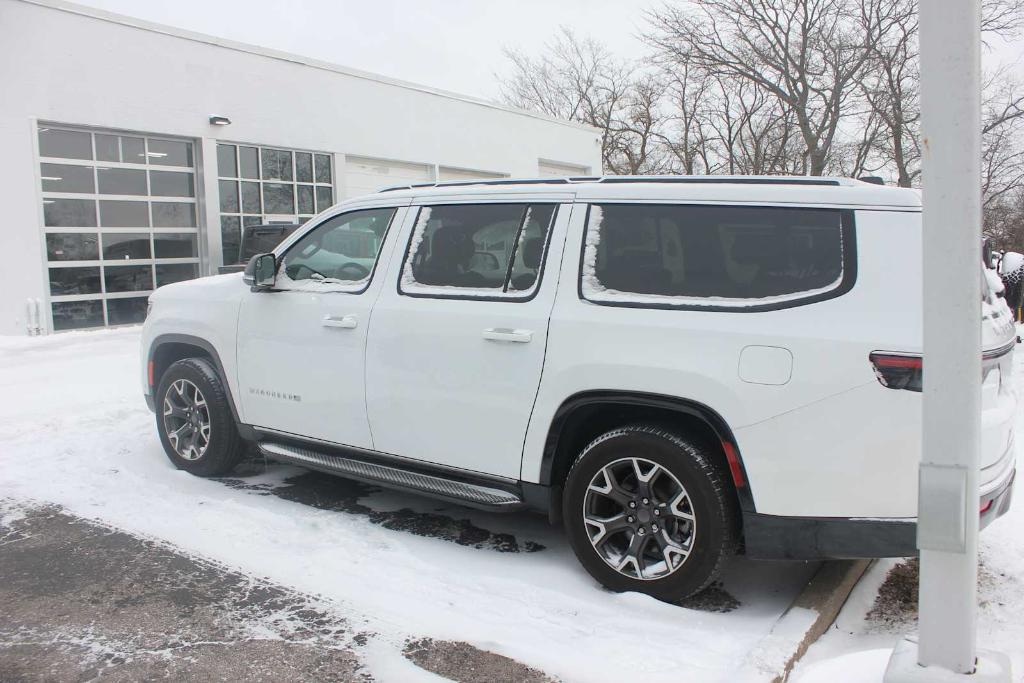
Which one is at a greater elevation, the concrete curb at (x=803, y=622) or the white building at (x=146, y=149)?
the white building at (x=146, y=149)

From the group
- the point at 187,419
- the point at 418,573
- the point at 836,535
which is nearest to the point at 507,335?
the point at 418,573

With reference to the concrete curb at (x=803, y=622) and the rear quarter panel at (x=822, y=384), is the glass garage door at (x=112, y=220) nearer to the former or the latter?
the rear quarter panel at (x=822, y=384)

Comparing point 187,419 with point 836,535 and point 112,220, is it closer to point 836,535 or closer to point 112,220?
point 836,535

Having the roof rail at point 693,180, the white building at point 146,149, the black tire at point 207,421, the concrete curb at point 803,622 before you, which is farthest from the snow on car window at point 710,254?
the white building at point 146,149

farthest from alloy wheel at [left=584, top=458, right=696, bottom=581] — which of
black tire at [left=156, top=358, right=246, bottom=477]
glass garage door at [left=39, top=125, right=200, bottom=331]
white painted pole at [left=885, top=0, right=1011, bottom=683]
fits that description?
glass garage door at [left=39, top=125, right=200, bottom=331]

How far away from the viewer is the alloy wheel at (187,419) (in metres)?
5.65

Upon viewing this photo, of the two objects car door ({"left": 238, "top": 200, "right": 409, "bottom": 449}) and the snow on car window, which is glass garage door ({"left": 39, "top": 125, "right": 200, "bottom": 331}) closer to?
car door ({"left": 238, "top": 200, "right": 409, "bottom": 449})

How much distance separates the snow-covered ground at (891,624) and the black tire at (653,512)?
0.57m

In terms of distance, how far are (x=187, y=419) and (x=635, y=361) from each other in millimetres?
3472

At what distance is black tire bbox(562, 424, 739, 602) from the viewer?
354 cm

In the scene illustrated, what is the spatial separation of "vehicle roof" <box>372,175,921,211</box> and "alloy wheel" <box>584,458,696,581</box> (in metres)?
1.23

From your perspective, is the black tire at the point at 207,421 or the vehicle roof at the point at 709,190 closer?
the vehicle roof at the point at 709,190

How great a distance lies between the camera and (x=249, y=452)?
258 inches

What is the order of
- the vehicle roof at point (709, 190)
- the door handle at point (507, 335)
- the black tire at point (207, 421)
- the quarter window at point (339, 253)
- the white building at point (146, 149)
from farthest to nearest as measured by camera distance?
the white building at point (146, 149), the black tire at point (207, 421), the quarter window at point (339, 253), the door handle at point (507, 335), the vehicle roof at point (709, 190)
